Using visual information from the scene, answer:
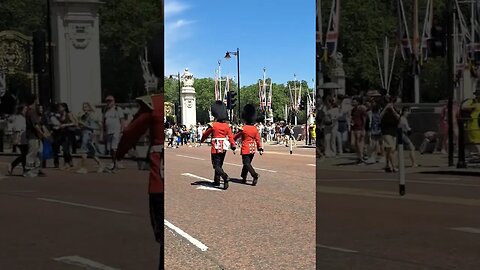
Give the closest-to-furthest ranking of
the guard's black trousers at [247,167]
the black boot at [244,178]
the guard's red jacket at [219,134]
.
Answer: the guard's red jacket at [219,134]
the guard's black trousers at [247,167]
the black boot at [244,178]

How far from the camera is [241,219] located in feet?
20.9

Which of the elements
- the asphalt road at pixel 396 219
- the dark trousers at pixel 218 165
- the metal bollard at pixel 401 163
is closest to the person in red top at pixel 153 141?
the asphalt road at pixel 396 219

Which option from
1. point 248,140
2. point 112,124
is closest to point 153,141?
point 112,124

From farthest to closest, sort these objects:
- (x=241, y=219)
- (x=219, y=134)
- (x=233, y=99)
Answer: (x=219, y=134) → (x=233, y=99) → (x=241, y=219)

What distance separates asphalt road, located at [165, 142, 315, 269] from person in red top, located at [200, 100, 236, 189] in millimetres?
368

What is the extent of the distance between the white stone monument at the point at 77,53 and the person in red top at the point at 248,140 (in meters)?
5.92

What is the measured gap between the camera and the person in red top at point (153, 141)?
2381 mm

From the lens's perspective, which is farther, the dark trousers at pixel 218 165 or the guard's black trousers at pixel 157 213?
the dark trousers at pixel 218 165

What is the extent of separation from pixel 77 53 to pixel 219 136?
5541 mm

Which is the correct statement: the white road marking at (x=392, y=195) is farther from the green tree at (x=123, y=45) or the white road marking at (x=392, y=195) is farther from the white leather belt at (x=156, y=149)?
the green tree at (x=123, y=45)

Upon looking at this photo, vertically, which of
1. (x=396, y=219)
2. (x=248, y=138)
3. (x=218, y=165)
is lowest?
(x=218, y=165)

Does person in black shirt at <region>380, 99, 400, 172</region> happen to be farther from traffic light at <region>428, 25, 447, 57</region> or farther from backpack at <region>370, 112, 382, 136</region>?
traffic light at <region>428, 25, 447, 57</region>

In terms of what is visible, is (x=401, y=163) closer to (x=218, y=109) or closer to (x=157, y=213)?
(x=157, y=213)

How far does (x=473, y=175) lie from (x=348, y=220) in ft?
1.96
